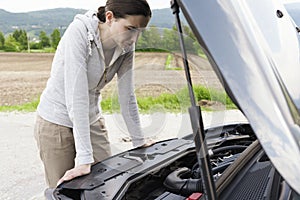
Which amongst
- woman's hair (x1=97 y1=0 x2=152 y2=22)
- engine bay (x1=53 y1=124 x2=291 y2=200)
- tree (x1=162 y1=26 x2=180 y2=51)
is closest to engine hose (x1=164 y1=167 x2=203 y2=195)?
engine bay (x1=53 y1=124 x2=291 y2=200)

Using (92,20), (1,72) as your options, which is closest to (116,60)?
(92,20)

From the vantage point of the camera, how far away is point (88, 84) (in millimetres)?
1742

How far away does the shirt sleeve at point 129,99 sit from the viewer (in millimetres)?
1433

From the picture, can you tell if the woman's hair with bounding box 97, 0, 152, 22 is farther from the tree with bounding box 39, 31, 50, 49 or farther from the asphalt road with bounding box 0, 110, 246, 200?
the tree with bounding box 39, 31, 50, 49

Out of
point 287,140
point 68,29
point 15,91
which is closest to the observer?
point 287,140

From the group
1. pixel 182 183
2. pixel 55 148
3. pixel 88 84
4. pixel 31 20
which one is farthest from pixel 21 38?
pixel 182 183

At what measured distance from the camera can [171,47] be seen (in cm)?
109

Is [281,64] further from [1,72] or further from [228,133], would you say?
[1,72]

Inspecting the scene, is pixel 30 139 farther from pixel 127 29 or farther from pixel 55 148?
pixel 127 29

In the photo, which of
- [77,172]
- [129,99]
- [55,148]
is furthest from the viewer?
[55,148]

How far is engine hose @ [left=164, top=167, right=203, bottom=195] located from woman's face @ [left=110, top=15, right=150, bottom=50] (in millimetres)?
520

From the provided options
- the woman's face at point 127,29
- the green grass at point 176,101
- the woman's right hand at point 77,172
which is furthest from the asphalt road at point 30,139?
the woman's face at point 127,29

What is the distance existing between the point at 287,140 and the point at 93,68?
1116 mm

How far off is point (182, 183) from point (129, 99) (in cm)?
36
